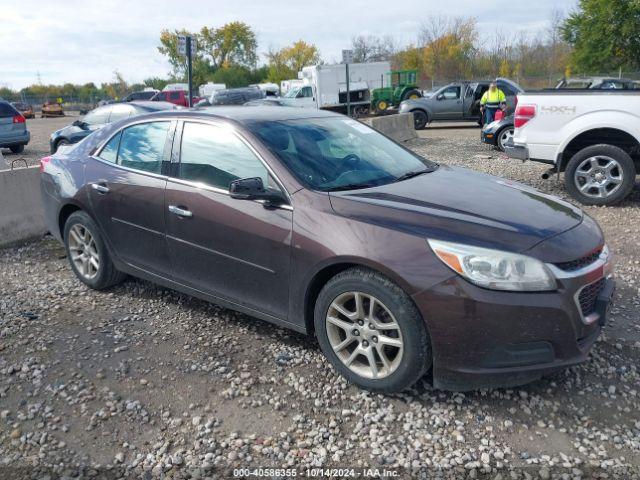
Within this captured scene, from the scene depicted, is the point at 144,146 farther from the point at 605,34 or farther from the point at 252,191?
the point at 605,34

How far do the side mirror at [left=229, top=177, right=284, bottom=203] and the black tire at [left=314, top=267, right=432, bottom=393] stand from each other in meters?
0.65

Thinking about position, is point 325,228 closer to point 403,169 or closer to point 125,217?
point 403,169

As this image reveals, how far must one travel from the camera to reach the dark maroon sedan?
2.79 m

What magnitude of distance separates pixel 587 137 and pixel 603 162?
40 cm

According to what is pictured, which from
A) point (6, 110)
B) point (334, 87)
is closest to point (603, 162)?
point (6, 110)

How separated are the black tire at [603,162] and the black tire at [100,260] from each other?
5.85m

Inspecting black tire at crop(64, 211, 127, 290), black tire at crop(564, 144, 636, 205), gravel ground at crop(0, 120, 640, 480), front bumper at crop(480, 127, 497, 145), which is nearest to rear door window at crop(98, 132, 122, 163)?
black tire at crop(64, 211, 127, 290)

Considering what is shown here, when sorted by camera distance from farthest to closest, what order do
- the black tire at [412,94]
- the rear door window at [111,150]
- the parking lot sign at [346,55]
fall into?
1. the black tire at [412,94]
2. the parking lot sign at [346,55]
3. the rear door window at [111,150]

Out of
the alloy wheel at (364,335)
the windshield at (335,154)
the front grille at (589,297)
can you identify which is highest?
the windshield at (335,154)

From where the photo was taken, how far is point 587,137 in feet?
24.1

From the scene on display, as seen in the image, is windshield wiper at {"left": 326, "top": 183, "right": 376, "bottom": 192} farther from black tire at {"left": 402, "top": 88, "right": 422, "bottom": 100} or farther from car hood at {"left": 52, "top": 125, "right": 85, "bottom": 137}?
black tire at {"left": 402, "top": 88, "right": 422, "bottom": 100}

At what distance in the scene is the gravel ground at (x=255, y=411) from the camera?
8.79ft

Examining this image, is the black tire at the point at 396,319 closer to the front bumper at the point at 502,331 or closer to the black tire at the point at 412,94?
the front bumper at the point at 502,331

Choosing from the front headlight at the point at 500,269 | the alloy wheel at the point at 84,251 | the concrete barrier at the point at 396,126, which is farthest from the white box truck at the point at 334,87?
the front headlight at the point at 500,269
